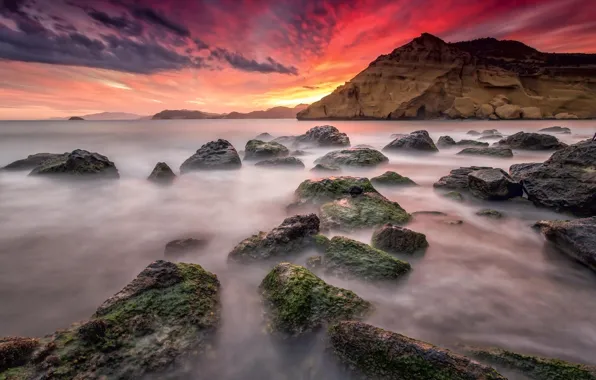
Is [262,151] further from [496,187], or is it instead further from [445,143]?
[445,143]

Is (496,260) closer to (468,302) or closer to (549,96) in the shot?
(468,302)

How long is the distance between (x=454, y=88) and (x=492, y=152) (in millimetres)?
57237

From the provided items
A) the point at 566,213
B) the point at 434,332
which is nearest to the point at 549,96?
the point at 566,213

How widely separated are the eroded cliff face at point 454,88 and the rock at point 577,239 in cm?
5499

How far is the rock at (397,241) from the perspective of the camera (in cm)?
332

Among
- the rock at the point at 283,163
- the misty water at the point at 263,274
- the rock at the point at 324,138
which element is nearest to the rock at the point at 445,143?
the rock at the point at 324,138

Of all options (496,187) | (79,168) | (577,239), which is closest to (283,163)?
(79,168)

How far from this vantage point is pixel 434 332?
231cm

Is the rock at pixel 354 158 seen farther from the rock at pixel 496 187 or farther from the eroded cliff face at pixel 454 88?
the eroded cliff face at pixel 454 88

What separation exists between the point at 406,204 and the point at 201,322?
423 centimetres

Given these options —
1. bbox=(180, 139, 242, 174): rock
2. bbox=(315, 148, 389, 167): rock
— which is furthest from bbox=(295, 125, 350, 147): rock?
bbox=(180, 139, 242, 174): rock

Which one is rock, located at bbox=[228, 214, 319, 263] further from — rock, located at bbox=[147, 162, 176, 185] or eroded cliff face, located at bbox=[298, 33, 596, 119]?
eroded cliff face, located at bbox=[298, 33, 596, 119]

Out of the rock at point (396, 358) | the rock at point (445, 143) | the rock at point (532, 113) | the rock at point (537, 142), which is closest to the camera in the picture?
the rock at point (396, 358)

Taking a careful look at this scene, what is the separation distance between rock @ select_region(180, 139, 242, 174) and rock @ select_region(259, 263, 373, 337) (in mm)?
6680
